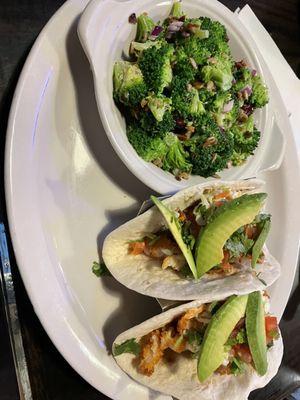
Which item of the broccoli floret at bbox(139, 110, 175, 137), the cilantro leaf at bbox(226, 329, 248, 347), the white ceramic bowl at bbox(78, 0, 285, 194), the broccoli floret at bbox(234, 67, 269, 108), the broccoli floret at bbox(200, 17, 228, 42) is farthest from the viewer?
the broccoli floret at bbox(234, 67, 269, 108)

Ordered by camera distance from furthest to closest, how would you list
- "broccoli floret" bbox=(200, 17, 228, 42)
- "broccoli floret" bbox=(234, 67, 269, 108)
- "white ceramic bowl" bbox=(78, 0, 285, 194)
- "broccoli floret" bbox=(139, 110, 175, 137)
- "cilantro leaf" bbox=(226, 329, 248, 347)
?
"broccoli floret" bbox=(234, 67, 269, 108)
"broccoli floret" bbox=(200, 17, 228, 42)
"cilantro leaf" bbox=(226, 329, 248, 347)
"broccoli floret" bbox=(139, 110, 175, 137)
"white ceramic bowl" bbox=(78, 0, 285, 194)

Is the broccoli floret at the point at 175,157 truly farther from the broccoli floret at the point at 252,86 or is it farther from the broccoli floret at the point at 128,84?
the broccoli floret at the point at 252,86

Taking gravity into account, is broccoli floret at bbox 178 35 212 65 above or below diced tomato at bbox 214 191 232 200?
above

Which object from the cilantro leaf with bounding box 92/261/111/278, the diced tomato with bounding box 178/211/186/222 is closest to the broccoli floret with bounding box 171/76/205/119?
the diced tomato with bounding box 178/211/186/222

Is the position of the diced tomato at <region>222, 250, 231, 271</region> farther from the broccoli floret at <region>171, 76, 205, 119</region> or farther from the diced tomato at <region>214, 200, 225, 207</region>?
the broccoli floret at <region>171, 76, 205, 119</region>

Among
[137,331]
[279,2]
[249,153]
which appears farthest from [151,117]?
[279,2]

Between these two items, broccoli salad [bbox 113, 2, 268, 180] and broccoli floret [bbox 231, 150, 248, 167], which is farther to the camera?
broccoli floret [bbox 231, 150, 248, 167]

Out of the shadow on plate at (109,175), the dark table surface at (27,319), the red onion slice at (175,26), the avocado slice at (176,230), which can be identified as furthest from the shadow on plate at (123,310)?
the red onion slice at (175,26)

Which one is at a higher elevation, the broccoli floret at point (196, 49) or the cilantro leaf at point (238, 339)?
the broccoli floret at point (196, 49)
